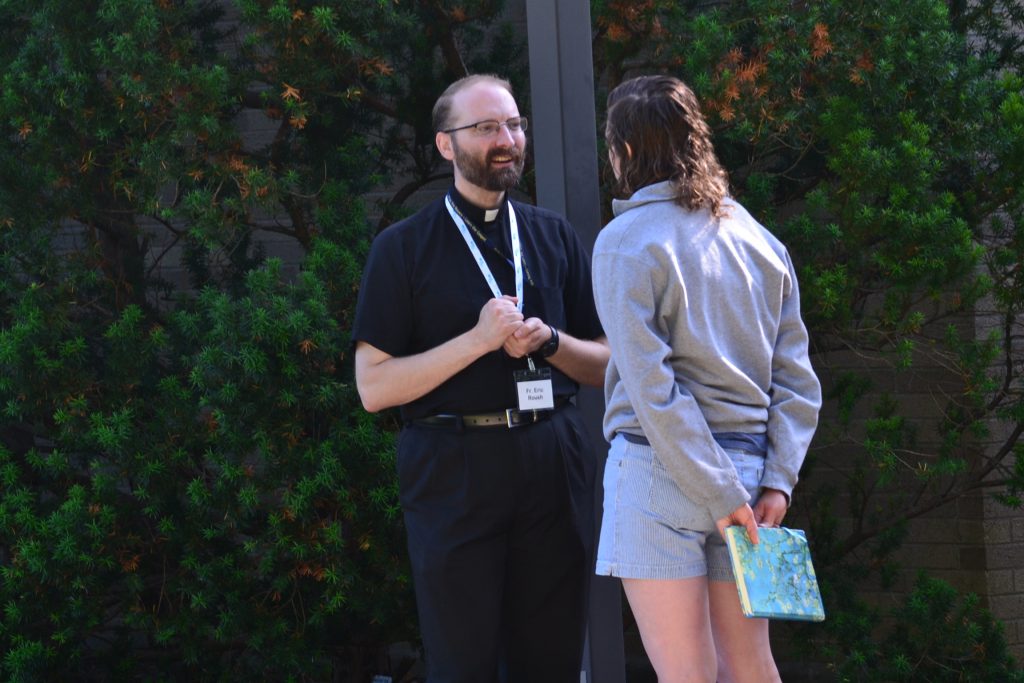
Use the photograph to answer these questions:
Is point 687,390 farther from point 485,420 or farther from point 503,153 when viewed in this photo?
point 503,153

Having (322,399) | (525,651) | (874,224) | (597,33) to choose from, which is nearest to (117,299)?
(322,399)

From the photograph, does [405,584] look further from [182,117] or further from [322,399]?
[182,117]

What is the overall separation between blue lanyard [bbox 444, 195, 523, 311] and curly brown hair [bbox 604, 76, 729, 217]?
57 centimetres

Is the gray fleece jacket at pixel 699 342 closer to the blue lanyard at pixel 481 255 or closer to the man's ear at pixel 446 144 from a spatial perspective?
the blue lanyard at pixel 481 255

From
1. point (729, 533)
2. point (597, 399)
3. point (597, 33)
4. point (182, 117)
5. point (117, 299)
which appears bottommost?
point (729, 533)

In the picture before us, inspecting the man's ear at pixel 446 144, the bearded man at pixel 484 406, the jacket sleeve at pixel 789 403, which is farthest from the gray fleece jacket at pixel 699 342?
the man's ear at pixel 446 144

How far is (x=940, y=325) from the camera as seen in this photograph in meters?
4.69

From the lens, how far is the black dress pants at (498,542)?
2986 mm

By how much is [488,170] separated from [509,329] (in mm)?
476

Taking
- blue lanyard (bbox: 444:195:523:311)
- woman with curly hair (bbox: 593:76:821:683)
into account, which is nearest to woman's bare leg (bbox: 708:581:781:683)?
woman with curly hair (bbox: 593:76:821:683)

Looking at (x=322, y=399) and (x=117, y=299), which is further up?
(x=117, y=299)

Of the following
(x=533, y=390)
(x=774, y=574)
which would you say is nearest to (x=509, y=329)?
(x=533, y=390)

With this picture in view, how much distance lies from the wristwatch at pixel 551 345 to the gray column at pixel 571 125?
45 cm

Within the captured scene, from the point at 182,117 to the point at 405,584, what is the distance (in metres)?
1.86
